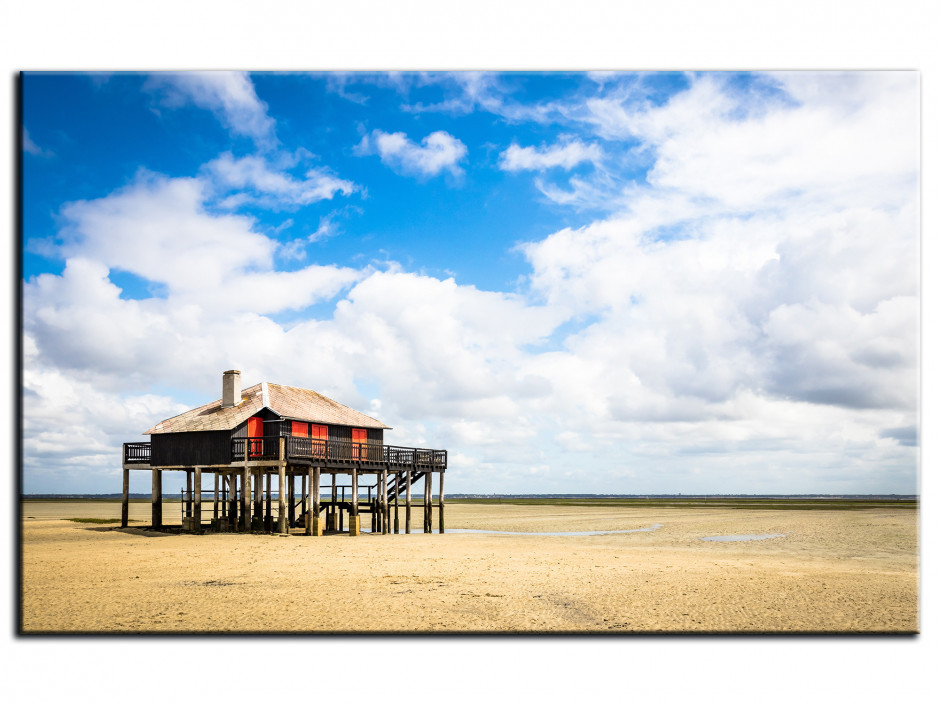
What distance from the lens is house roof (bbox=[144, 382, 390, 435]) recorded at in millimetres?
27734

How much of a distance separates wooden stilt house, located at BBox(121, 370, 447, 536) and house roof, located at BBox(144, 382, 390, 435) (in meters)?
0.05

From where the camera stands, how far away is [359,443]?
96.3ft

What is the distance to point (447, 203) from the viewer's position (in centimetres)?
1580

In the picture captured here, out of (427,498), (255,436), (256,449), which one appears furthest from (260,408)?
(427,498)

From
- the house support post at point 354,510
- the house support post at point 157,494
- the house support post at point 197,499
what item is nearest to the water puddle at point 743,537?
the house support post at point 354,510

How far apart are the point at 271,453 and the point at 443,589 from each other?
50.1 ft

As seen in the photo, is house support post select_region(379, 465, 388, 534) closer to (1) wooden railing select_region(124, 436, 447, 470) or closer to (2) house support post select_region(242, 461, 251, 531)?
(1) wooden railing select_region(124, 436, 447, 470)

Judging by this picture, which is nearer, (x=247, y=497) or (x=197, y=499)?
(x=247, y=497)

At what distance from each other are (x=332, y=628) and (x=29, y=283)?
6885mm

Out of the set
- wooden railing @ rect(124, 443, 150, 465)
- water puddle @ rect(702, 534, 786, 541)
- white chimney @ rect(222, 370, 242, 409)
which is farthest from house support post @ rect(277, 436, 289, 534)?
water puddle @ rect(702, 534, 786, 541)

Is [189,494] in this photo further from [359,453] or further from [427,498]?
[427,498]
